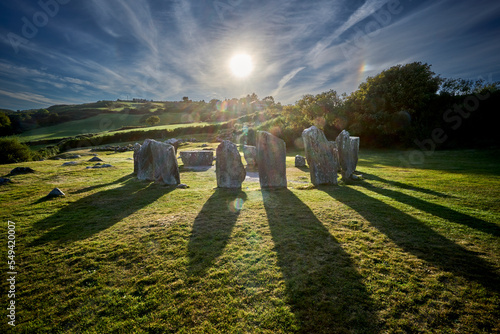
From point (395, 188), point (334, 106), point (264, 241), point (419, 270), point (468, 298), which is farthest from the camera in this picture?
point (334, 106)

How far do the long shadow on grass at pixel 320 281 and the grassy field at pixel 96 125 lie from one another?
190 feet

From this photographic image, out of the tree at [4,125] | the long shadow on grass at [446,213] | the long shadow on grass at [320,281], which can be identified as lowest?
the long shadow on grass at [320,281]

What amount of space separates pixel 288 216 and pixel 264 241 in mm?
1725

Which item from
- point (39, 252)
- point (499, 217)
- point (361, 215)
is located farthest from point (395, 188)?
point (39, 252)

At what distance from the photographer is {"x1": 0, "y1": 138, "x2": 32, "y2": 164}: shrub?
1667cm

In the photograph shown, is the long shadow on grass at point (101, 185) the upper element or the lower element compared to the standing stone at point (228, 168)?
lower

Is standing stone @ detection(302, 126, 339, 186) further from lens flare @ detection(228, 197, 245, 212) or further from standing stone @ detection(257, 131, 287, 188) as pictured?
lens flare @ detection(228, 197, 245, 212)

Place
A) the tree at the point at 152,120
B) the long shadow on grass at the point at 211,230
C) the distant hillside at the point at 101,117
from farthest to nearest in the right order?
the tree at the point at 152,120 → the distant hillside at the point at 101,117 → the long shadow on grass at the point at 211,230

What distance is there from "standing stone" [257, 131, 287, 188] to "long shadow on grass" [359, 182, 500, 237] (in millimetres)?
4570

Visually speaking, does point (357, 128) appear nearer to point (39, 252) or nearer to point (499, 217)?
point (499, 217)

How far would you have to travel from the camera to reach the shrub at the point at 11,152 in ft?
54.7

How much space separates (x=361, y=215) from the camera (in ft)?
20.0

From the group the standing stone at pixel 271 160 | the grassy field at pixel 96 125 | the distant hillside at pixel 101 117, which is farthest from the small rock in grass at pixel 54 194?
the distant hillside at pixel 101 117

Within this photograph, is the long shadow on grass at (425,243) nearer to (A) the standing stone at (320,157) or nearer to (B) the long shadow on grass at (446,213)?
(B) the long shadow on grass at (446,213)
